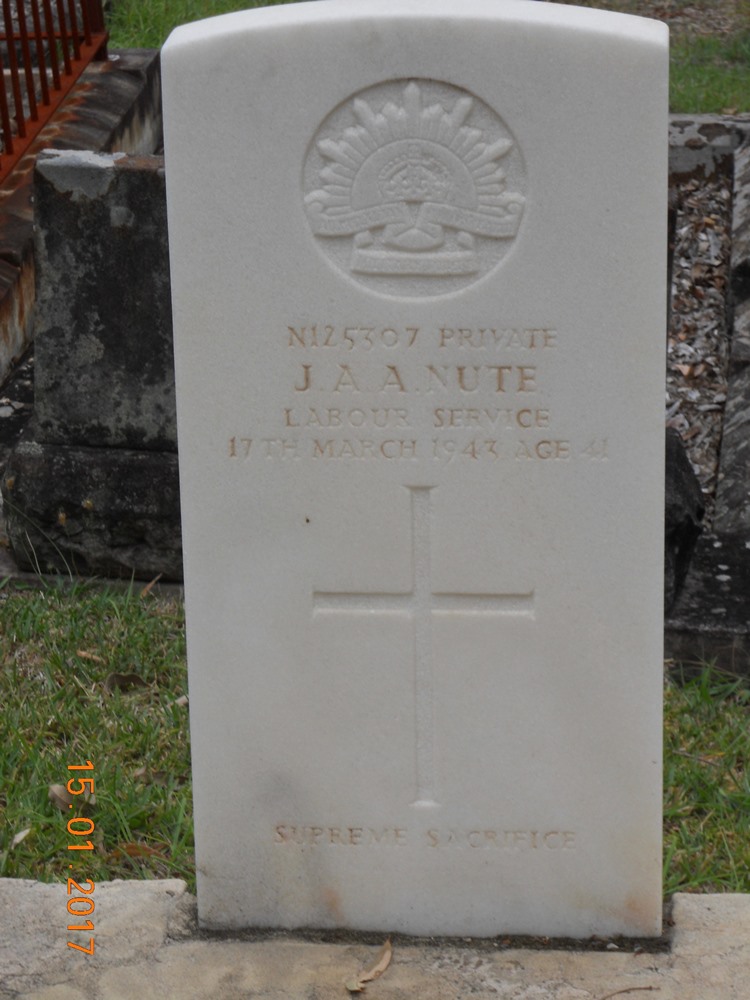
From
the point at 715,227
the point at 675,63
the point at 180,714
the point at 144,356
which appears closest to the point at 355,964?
the point at 180,714

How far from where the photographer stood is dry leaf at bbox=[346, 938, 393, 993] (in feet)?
7.29

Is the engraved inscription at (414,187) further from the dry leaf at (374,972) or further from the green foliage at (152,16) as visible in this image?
the green foliage at (152,16)

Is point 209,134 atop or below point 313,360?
atop

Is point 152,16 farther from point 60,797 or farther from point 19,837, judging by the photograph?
point 19,837

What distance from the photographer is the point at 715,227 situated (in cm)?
582

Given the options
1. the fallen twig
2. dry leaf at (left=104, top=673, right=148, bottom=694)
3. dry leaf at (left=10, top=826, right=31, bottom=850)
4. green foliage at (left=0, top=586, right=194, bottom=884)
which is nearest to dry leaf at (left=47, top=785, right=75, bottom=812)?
green foliage at (left=0, top=586, right=194, bottom=884)

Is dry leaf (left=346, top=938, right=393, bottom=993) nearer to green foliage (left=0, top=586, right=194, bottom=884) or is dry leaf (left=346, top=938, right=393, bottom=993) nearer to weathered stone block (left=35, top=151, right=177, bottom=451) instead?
green foliage (left=0, top=586, right=194, bottom=884)

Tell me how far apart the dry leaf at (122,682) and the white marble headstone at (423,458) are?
95 centimetres

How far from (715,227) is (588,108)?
160 inches

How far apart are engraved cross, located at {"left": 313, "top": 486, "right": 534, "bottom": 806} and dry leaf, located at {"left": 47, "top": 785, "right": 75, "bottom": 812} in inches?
34.4

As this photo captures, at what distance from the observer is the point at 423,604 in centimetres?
227

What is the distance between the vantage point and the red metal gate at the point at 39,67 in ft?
17.2

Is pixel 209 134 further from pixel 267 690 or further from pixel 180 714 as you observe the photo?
pixel 180 714

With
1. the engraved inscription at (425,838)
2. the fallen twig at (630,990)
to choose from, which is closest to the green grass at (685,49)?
the engraved inscription at (425,838)
